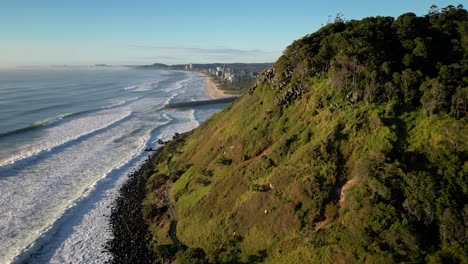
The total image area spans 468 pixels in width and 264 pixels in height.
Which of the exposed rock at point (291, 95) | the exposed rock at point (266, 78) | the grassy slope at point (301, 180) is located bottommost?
the grassy slope at point (301, 180)

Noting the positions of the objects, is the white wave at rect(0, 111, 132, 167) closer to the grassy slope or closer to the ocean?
the ocean

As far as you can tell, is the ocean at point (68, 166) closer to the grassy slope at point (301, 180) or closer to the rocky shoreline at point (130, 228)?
the rocky shoreline at point (130, 228)

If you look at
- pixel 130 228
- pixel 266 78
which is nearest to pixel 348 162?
pixel 266 78

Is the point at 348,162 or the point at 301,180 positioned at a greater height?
the point at 348,162

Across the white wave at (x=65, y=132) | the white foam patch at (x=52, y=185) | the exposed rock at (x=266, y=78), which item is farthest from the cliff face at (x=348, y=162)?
the white wave at (x=65, y=132)

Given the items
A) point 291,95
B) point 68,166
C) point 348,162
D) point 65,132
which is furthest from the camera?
point 65,132

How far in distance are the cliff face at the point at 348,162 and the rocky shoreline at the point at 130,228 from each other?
3.71 feet

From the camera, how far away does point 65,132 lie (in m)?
71.2

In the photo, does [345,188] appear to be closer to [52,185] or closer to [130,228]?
[130,228]

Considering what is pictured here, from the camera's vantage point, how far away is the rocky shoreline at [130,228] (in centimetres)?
2833

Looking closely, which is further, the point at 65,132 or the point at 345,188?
the point at 65,132

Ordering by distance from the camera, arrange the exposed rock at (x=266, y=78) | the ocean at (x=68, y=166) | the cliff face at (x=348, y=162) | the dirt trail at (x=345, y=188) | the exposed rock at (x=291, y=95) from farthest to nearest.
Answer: the exposed rock at (x=266, y=78) → the exposed rock at (x=291, y=95) → the ocean at (x=68, y=166) → the dirt trail at (x=345, y=188) → the cliff face at (x=348, y=162)

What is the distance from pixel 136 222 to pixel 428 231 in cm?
2175

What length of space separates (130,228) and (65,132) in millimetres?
44956
